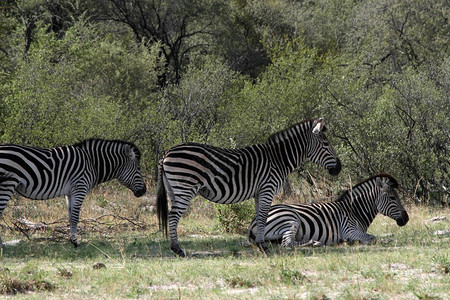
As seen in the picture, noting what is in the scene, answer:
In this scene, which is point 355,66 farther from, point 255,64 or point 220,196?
point 220,196

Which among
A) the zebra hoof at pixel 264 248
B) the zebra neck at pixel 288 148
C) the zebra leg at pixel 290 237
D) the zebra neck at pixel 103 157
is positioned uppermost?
the zebra neck at pixel 288 148

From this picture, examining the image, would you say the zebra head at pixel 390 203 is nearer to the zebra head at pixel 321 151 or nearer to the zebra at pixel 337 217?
the zebra at pixel 337 217

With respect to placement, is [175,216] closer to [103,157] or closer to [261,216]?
[261,216]

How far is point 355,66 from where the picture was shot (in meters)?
25.0

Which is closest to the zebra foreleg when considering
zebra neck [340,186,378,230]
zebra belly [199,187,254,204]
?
zebra belly [199,187,254,204]

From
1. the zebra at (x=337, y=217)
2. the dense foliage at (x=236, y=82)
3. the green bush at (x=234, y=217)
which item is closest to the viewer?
the zebra at (x=337, y=217)

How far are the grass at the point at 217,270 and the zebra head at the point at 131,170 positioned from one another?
102cm

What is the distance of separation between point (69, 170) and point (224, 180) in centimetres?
279

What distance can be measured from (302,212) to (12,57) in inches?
612

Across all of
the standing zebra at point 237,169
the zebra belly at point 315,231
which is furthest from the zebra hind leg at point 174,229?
the zebra belly at point 315,231

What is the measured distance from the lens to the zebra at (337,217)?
9.73m

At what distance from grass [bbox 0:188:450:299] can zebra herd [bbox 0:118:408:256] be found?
606mm

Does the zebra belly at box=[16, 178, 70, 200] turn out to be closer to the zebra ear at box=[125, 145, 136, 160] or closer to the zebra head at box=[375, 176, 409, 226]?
the zebra ear at box=[125, 145, 136, 160]

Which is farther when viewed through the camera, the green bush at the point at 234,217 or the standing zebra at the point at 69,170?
A: the green bush at the point at 234,217
